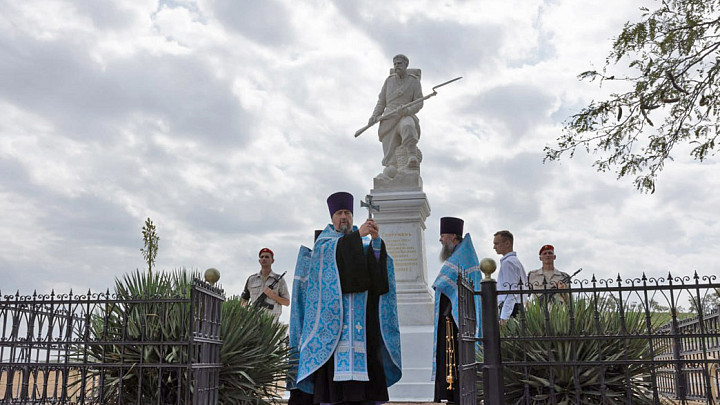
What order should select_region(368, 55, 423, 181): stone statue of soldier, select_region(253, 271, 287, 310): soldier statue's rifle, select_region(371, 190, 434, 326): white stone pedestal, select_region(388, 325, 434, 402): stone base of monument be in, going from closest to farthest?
select_region(253, 271, 287, 310): soldier statue's rifle < select_region(388, 325, 434, 402): stone base of monument < select_region(371, 190, 434, 326): white stone pedestal < select_region(368, 55, 423, 181): stone statue of soldier

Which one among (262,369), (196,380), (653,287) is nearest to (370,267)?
(262,369)

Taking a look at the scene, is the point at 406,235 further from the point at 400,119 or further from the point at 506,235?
the point at 506,235

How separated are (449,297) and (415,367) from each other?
310 centimetres

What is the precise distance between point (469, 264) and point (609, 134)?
4.04 meters

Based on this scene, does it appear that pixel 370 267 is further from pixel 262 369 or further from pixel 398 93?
pixel 398 93

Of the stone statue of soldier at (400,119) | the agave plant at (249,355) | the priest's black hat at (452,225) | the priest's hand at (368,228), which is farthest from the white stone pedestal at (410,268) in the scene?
the priest's hand at (368,228)

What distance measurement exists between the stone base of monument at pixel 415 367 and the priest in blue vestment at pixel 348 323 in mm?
2990

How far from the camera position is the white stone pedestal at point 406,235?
1125 centimetres

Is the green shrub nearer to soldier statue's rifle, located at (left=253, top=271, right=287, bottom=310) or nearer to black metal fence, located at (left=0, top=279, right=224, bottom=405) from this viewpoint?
black metal fence, located at (left=0, top=279, right=224, bottom=405)

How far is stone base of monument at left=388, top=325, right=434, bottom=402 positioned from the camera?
30.4ft

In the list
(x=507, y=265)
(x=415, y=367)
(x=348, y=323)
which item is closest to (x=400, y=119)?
(x=415, y=367)

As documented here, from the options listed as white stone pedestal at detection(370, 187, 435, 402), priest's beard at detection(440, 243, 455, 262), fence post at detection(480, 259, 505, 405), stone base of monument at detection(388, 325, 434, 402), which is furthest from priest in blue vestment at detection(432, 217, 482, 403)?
white stone pedestal at detection(370, 187, 435, 402)

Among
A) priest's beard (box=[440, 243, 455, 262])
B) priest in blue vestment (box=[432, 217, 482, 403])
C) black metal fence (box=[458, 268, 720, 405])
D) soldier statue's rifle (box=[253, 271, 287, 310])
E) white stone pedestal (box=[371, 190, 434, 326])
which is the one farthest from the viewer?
white stone pedestal (box=[371, 190, 434, 326])

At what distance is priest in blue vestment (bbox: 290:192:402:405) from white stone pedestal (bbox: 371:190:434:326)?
15.5 feet
